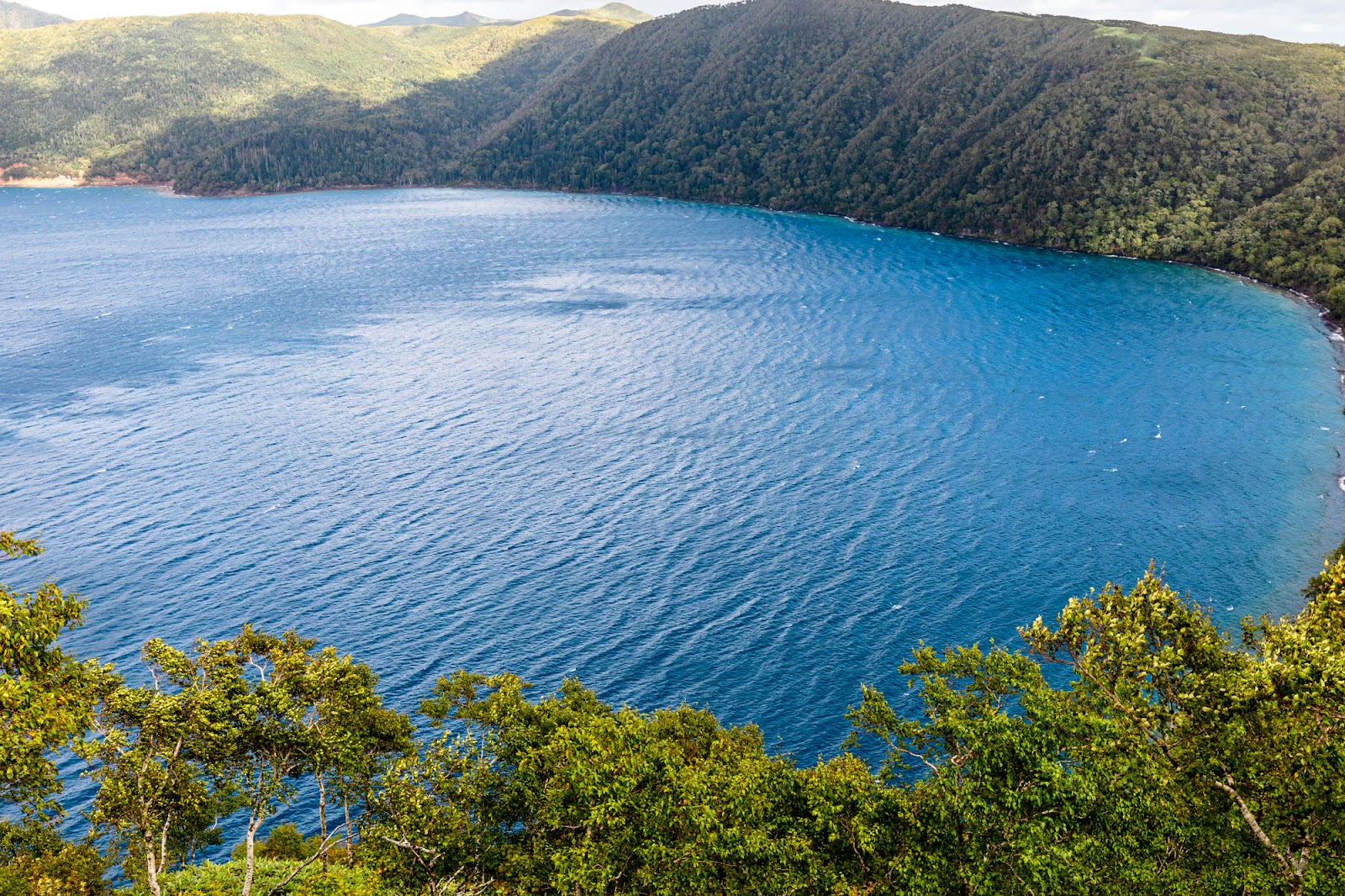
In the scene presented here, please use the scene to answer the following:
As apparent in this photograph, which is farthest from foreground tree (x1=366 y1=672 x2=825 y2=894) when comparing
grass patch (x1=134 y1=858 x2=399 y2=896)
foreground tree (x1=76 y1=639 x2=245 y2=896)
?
foreground tree (x1=76 y1=639 x2=245 y2=896)

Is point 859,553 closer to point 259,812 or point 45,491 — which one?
point 259,812

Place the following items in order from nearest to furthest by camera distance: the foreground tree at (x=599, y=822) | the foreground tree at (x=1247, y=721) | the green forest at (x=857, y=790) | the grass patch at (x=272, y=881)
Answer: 1. the foreground tree at (x=1247, y=721)
2. the green forest at (x=857, y=790)
3. the foreground tree at (x=599, y=822)
4. the grass patch at (x=272, y=881)

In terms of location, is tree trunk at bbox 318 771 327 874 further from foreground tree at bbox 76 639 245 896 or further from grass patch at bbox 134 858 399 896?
foreground tree at bbox 76 639 245 896

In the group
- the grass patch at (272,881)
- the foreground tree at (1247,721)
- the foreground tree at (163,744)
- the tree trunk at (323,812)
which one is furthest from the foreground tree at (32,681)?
the foreground tree at (1247,721)

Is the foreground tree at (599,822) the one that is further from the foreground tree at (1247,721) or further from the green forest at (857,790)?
the foreground tree at (1247,721)

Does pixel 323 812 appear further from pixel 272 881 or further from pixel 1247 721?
pixel 1247 721

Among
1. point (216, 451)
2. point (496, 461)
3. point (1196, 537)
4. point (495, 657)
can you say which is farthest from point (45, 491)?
point (1196, 537)
